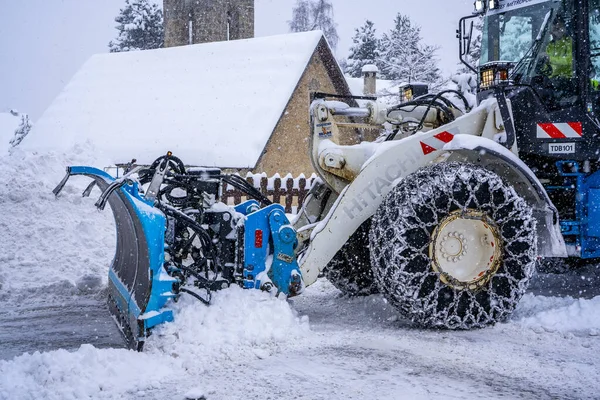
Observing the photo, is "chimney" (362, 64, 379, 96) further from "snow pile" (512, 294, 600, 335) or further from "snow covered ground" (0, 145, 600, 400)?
"snow pile" (512, 294, 600, 335)

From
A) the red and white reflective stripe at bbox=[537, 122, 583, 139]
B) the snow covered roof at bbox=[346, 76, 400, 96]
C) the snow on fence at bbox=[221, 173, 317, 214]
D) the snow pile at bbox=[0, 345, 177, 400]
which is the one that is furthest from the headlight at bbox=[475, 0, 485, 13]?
the snow covered roof at bbox=[346, 76, 400, 96]

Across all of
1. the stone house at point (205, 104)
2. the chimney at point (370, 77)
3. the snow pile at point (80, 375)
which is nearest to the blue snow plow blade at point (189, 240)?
the snow pile at point (80, 375)

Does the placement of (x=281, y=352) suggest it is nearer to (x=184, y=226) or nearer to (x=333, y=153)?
(x=184, y=226)

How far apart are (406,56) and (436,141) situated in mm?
36641

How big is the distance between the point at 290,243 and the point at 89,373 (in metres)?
1.81

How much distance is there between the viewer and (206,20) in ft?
104

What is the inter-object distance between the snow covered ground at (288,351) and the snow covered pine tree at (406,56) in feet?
98.0

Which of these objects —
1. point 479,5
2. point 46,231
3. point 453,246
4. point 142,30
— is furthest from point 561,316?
point 142,30

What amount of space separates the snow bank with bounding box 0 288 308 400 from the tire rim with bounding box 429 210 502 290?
113 centimetres

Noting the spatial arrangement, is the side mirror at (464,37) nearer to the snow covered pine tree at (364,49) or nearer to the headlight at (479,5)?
the headlight at (479,5)

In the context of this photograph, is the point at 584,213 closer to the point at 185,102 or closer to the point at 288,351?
the point at 288,351

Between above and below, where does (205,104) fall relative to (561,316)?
above

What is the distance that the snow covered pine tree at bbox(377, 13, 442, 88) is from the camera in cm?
3728

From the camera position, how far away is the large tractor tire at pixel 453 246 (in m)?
4.45
